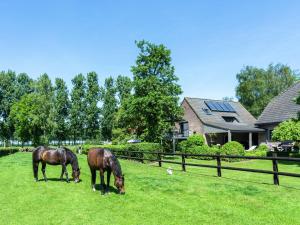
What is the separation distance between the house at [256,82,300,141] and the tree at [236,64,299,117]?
30844 mm

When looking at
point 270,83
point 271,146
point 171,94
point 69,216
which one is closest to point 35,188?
point 69,216

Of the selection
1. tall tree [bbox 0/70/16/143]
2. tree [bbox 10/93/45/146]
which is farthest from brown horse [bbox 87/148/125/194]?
tall tree [bbox 0/70/16/143]

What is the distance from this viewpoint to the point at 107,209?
8.65 metres

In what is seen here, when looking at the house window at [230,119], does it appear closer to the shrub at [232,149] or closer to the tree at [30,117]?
the shrub at [232,149]

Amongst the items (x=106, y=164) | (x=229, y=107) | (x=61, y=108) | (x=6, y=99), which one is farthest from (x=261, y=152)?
(x=6, y=99)

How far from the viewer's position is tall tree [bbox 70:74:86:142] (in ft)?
233

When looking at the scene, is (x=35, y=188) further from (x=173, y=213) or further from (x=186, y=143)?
(x=186, y=143)

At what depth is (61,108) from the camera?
72.2 m

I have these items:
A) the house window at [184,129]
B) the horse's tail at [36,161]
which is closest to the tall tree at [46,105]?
the house window at [184,129]

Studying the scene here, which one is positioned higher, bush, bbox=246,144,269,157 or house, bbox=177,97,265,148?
house, bbox=177,97,265,148

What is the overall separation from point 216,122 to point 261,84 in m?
32.6

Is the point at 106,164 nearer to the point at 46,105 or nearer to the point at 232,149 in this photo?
the point at 232,149

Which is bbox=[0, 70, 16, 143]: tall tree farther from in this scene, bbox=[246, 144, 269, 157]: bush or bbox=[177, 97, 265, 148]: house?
bbox=[246, 144, 269, 157]: bush

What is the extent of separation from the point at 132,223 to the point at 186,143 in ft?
81.8
